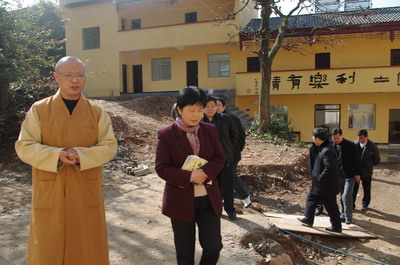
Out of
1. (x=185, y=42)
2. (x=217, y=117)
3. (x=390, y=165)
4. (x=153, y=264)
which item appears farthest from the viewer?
(x=185, y=42)

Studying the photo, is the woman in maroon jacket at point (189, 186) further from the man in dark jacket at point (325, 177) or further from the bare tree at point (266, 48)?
the bare tree at point (266, 48)

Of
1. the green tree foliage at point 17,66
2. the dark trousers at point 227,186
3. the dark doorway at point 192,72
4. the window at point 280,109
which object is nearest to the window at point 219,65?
the dark doorway at point 192,72

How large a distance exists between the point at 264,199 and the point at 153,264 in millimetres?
4869

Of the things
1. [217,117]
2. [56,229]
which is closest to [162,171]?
[56,229]

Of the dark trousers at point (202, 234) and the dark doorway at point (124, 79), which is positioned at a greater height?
the dark doorway at point (124, 79)

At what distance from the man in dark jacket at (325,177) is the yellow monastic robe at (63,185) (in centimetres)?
348

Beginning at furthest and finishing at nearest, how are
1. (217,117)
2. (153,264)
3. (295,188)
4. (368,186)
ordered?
(295,188) → (368,186) → (217,117) → (153,264)

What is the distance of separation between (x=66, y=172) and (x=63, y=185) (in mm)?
95

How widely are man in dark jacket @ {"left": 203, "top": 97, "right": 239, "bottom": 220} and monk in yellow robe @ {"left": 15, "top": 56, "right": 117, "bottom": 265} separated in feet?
6.50

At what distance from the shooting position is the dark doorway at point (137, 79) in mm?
22359

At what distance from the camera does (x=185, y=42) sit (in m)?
19.5

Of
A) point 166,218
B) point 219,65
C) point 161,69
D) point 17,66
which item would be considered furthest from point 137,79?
point 166,218

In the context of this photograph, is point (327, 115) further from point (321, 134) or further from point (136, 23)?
point (321, 134)

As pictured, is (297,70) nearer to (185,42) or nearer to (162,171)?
(185,42)
